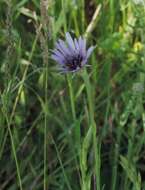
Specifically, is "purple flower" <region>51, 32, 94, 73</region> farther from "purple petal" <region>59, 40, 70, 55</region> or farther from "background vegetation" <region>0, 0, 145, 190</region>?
"background vegetation" <region>0, 0, 145, 190</region>

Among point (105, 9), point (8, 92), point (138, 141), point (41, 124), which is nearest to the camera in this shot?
point (8, 92)

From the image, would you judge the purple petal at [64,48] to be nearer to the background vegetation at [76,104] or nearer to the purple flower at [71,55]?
the purple flower at [71,55]

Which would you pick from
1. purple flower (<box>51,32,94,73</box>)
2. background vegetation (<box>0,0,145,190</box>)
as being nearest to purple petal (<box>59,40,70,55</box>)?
purple flower (<box>51,32,94,73</box>)

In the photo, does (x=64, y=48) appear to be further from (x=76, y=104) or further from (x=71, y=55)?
(x=76, y=104)

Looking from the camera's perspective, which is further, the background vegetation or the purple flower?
the background vegetation

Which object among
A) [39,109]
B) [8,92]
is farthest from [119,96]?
[8,92]

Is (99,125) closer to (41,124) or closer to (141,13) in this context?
(41,124)
